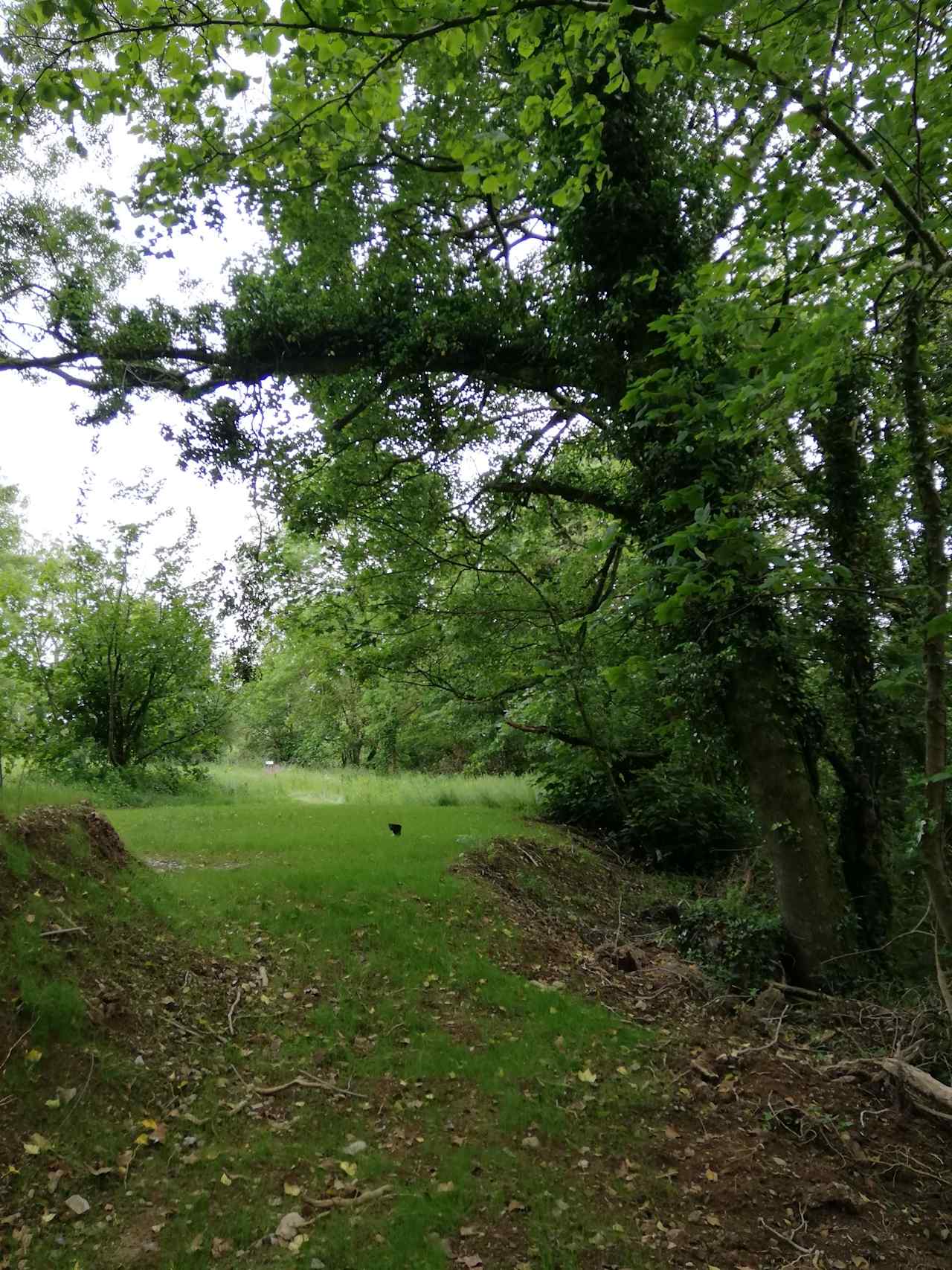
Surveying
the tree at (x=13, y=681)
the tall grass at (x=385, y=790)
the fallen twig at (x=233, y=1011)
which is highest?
the tree at (x=13, y=681)

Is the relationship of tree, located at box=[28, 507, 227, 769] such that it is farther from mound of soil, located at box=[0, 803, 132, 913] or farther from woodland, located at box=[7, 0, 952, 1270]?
mound of soil, located at box=[0, 803, 132, 913]

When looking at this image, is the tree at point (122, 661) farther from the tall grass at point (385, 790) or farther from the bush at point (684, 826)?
the bush at point (684, 826)

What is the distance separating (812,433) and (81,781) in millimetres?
14409

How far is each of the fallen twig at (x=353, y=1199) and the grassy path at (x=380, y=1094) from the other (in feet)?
0.09

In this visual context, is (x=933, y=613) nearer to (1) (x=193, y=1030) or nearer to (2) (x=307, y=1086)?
(2) (x=307, y=1086)

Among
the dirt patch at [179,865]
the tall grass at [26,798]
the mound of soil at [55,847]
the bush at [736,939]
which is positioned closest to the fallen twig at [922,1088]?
the bush at [736,939]

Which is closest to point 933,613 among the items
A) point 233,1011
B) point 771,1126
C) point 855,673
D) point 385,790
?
point 771,1126

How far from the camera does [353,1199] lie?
12.6 ft

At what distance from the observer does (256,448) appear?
10203 mm

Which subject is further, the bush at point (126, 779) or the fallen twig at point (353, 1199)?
the bush at point (126, 779)

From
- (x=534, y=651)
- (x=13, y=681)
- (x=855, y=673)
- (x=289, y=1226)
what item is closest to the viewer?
(x=289, y=1226)

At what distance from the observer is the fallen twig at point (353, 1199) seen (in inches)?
149

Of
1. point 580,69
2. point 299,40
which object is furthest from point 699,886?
point 299,40

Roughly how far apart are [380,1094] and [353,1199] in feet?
3.17
